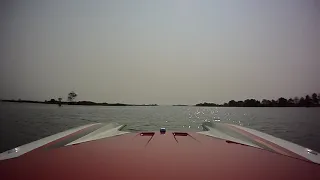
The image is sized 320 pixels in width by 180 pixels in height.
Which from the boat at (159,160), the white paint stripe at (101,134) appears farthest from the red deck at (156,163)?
the white paint stripe at (101,134)

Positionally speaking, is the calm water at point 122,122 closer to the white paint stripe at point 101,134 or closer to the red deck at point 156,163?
the white paint stripe at point 101,134

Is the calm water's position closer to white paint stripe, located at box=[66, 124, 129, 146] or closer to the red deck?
white paint stripe, located at box=[66, 124, 129, 146]

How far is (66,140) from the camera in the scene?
1643 mm

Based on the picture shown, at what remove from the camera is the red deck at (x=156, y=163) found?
0.91 meters

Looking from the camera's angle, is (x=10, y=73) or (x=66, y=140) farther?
(x=10, y=73)

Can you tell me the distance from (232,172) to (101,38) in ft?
11.2

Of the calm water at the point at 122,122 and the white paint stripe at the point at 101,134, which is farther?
the calm water at the point at 122,122

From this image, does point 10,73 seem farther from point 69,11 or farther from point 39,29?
point 69,11

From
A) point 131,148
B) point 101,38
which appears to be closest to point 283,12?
point 101,38

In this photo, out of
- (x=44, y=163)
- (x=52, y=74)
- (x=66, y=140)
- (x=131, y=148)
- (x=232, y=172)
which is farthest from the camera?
(x=52, y=74)

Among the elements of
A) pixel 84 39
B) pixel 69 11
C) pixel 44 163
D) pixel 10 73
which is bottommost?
pixel 44 163

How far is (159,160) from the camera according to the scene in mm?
1110

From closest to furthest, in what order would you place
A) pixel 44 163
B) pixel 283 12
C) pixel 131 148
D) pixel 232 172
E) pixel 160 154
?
1. pixel 232 172
2. pixel 44 163
3. pixel 160 154
4. pixel 131 148
5. pixel 283 12

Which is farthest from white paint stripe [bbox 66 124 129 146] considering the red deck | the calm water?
the calm water
